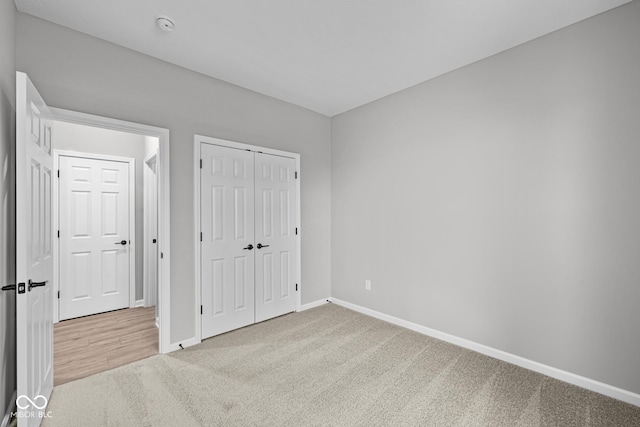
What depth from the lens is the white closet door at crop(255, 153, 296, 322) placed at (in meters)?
3.46

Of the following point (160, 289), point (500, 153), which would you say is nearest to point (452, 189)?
point (500, 153)

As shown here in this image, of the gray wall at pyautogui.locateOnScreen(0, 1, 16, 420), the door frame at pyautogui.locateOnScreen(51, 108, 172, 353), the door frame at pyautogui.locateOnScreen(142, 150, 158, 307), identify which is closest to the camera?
Answer: the gray wall at pyautogui.locateOnScreen(0, 1, 16, 420)

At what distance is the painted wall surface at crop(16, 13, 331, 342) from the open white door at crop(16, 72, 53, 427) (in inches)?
18.0

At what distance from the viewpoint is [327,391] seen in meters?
2.12

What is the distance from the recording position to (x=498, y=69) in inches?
103

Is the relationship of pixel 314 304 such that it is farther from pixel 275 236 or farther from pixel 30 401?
pixel 30 401

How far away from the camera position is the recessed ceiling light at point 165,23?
2158mm

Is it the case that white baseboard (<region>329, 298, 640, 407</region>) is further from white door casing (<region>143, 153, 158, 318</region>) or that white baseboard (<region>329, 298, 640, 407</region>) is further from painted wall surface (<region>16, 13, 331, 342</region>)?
white door casing (<region>143, 153, 158, 318</region>)

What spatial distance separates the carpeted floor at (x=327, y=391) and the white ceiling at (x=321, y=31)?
9.14ft

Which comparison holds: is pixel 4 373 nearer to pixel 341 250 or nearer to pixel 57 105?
pixel 57 105

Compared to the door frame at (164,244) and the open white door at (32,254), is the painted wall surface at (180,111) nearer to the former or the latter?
the door frame at (164,244)

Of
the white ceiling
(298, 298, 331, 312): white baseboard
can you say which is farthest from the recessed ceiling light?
(298, 298, 331, 312): white baseboard

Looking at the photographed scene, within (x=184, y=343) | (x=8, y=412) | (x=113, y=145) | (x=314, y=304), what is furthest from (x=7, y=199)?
(x=314, y=304)

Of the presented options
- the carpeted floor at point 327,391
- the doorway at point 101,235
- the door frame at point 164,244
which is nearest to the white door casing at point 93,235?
the doorway at point 101,235
